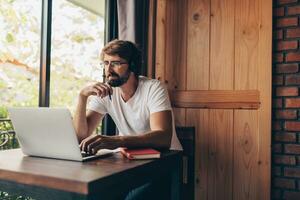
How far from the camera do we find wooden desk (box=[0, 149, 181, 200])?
91 centimetres

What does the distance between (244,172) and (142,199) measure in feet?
2.86

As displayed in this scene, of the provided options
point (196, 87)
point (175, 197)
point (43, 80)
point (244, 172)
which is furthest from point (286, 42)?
point (43, 80)

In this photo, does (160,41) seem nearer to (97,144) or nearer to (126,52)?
(126,52)

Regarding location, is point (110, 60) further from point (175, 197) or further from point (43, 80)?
point (175, 197)

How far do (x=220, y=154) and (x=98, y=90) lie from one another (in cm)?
100

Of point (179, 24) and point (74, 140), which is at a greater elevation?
point (179, 24)

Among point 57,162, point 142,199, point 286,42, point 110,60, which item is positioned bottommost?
point 142,199

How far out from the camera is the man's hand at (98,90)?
1641 mm

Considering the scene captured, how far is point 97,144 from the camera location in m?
1.27

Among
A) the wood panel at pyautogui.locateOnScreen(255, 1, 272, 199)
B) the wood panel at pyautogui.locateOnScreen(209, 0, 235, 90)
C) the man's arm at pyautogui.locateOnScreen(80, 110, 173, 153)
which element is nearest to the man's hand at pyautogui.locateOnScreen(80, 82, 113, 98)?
the man's arm at pyautogui.locateOnScreen(80, 110, 173, 153)

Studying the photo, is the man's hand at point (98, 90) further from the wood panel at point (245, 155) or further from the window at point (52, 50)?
the wood panel at point (245, 155)

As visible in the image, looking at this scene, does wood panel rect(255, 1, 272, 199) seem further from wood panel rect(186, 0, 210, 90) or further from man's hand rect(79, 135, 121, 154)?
man's hand rect(79, 135, 121, 154)

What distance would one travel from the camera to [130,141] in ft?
4.48

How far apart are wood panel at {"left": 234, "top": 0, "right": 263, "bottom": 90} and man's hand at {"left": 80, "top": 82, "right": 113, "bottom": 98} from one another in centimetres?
93
